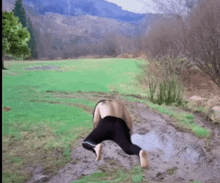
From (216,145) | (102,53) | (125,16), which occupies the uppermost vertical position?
(125,16)

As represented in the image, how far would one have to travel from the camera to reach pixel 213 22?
3.19 meters

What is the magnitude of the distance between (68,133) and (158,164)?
601 mm

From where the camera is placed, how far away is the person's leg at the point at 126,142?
33.9 inches

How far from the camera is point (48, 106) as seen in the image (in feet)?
5.79

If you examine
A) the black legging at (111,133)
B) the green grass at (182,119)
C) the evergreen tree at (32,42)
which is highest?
the evergreen tree at (32,42)

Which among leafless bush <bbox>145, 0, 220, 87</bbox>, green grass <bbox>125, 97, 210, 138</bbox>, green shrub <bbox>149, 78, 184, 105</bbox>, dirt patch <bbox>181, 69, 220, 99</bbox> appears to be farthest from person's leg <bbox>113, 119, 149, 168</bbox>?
leafless bush <bbox>145, 0, 220, 87</bbox>

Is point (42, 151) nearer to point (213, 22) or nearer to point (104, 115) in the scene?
point (104, 115)

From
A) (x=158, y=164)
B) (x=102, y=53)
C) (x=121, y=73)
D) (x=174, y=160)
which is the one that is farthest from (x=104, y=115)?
(x=121, y=73)

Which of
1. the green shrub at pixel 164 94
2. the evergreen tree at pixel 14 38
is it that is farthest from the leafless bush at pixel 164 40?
the evergreen tree at pixel 14 38

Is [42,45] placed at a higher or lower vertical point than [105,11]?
lower

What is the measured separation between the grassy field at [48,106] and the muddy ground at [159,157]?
0.10m

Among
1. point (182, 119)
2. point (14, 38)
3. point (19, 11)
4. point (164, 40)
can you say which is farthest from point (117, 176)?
point (164, 40)

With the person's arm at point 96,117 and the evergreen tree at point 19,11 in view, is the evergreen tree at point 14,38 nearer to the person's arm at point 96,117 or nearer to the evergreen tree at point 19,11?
the evergreen tree at point 19,11

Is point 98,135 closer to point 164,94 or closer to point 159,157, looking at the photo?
point 159,157
